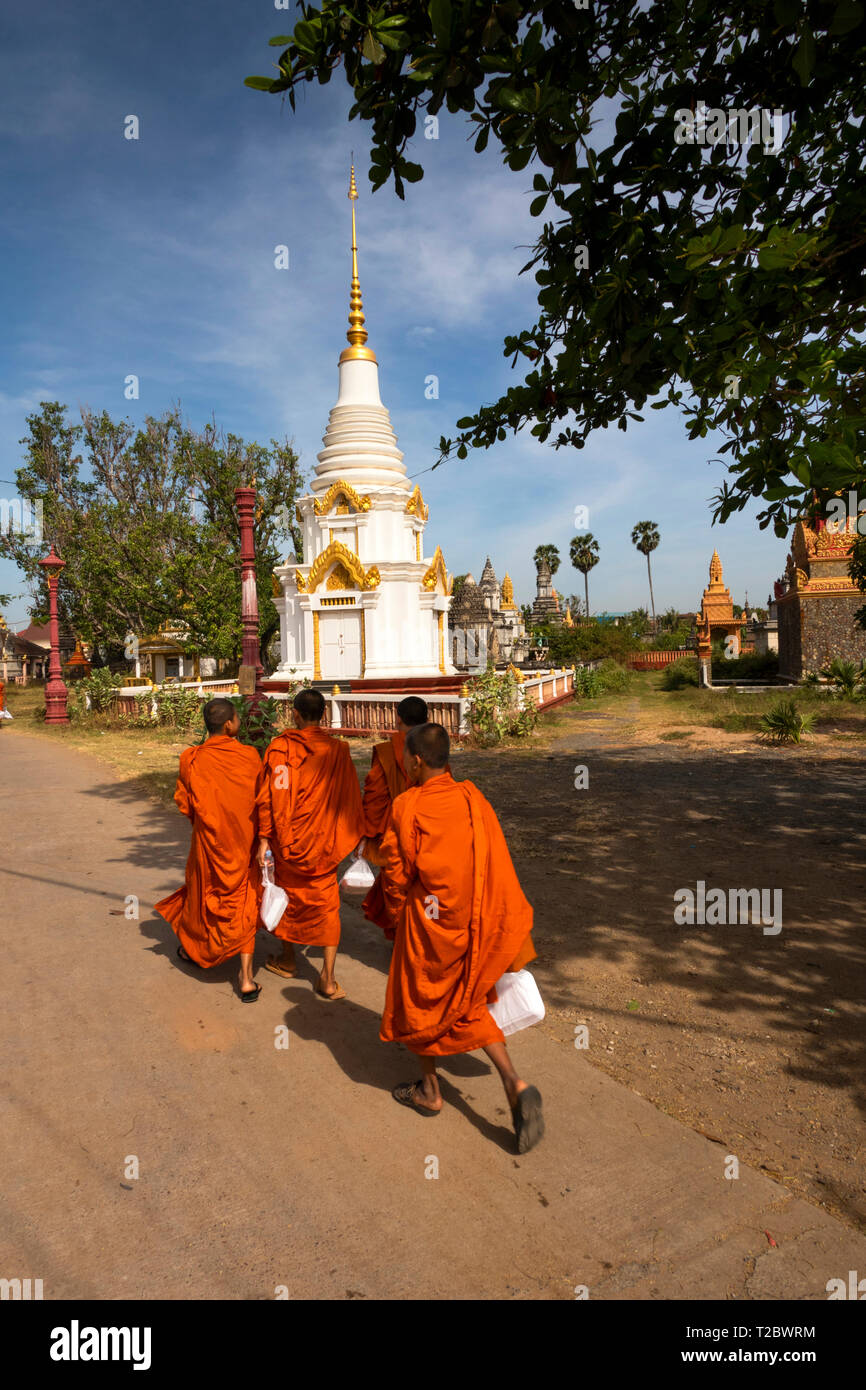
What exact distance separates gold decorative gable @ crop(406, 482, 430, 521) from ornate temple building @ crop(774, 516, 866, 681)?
1231 cm

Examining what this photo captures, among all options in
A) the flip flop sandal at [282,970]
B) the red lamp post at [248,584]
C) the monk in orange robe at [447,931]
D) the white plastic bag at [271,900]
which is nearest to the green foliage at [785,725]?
the red lamp post at [248,584]

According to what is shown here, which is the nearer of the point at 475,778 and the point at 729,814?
the point at 729,814

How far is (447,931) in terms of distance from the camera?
9.82ft

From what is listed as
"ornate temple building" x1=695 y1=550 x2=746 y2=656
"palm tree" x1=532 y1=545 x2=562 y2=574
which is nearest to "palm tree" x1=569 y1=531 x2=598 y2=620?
"palm tree" x1=532 y1=545 x2=562 y2=574

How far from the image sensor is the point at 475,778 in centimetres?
1039

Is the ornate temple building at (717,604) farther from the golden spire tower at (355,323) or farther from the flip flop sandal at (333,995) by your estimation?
the flip flop sandal at (333,995)

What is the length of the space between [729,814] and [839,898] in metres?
2.60

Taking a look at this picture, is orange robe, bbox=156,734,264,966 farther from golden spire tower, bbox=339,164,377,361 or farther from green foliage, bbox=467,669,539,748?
golden spire tower, bbox=339,164,377,361

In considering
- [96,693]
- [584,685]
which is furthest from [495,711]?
[96,693]

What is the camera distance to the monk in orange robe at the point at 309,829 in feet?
13.5

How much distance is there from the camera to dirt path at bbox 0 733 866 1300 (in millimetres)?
2234

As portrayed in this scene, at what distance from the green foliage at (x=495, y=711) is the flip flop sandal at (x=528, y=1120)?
428 inches

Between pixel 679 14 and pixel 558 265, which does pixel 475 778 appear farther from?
pixel 679 14
